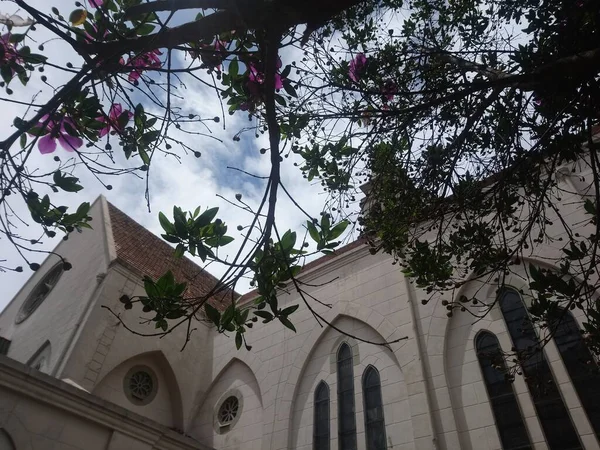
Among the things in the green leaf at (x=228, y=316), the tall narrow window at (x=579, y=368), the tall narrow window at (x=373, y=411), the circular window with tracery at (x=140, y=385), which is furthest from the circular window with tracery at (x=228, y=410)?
the green leaf at (x=228, y=316)

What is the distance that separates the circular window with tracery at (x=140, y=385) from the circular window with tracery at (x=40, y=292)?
4353 mm

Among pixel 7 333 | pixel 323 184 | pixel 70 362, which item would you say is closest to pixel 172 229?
pixel 323 184

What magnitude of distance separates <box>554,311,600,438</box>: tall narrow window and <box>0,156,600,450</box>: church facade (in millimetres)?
22

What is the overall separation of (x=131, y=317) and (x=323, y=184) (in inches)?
318

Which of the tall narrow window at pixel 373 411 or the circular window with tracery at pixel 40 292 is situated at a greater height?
the circular window with tracery at pixel 40 292

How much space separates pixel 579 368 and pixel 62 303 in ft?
39.3

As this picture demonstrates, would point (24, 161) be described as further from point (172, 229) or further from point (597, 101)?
point (597, 101)

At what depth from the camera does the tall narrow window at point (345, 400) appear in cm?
826

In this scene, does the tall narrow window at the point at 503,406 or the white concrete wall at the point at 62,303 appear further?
the white concrete wall at the point at 62,303

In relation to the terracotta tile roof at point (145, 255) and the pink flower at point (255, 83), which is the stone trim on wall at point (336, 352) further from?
the pink flower at point (255, 83)

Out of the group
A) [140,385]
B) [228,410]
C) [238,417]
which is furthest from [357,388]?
[140,385]

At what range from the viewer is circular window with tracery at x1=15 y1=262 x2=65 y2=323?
501 inches

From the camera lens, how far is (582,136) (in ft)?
12.0

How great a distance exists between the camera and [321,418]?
891 centimetres
